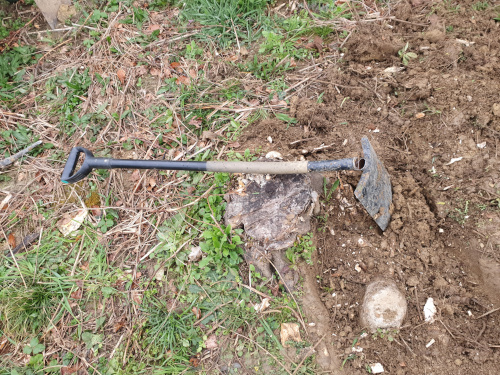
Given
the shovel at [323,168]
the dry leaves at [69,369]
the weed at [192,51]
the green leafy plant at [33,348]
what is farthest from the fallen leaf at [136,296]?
the weed at [192,51]

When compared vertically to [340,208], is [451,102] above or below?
above

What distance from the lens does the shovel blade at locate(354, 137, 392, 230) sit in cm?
209

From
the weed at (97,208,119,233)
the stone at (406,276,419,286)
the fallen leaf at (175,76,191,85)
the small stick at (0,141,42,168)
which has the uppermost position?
the small stick at (0,141,42,168)

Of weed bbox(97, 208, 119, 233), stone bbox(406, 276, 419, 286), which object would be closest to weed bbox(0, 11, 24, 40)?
weed bbox(97, 208, 119, 233)

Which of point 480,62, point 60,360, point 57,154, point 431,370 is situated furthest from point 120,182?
point 480,62

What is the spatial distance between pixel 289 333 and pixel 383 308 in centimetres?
59

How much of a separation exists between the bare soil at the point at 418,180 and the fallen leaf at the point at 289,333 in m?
0.11

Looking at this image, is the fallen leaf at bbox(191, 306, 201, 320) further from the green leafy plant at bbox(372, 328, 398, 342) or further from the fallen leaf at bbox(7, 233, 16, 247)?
the fallen leaf at bbox(7, 233, 16, 247)

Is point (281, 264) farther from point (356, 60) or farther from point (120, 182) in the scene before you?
point (356, 60)

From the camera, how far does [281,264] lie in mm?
2289

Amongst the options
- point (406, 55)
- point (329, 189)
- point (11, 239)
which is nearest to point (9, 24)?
point (11, 239)

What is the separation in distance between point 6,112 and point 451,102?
3.78m

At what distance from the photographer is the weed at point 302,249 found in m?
2.28

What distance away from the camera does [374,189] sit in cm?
218
